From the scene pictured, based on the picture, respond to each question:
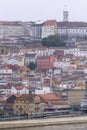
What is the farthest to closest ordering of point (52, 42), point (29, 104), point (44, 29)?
point (44, 29) → point (52, 42) → point (29, 104)

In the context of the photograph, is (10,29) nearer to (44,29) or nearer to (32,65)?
(44,29)

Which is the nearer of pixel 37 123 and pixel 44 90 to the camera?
pixel 37 123

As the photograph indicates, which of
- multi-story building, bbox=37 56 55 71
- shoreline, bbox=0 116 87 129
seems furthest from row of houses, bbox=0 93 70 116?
multi-story building, bbox=37 56 55 71

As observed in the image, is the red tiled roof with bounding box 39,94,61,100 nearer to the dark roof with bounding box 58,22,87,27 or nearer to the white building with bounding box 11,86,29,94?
the white building with bounding box 11,86,29,94

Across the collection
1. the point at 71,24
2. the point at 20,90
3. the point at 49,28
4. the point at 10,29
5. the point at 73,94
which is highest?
the point at 71,24

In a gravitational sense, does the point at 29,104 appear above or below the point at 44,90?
above

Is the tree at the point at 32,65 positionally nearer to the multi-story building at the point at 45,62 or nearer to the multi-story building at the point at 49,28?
the multi-story building at the point at 45,62

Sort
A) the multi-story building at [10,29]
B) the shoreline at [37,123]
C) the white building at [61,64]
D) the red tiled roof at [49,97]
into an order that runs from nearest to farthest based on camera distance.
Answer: the shoreline at [37,123] < the red tiled roof at [49,97] < the white building at [61,64] < the multi-story building at [10,29]

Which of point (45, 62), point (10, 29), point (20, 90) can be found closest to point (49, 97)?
point (20, 90)

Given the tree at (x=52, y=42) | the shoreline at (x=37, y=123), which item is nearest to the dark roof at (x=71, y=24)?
the tree at (x=52, y=42)

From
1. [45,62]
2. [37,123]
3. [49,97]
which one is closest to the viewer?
[37,123]

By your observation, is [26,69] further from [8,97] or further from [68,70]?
[8,97]
